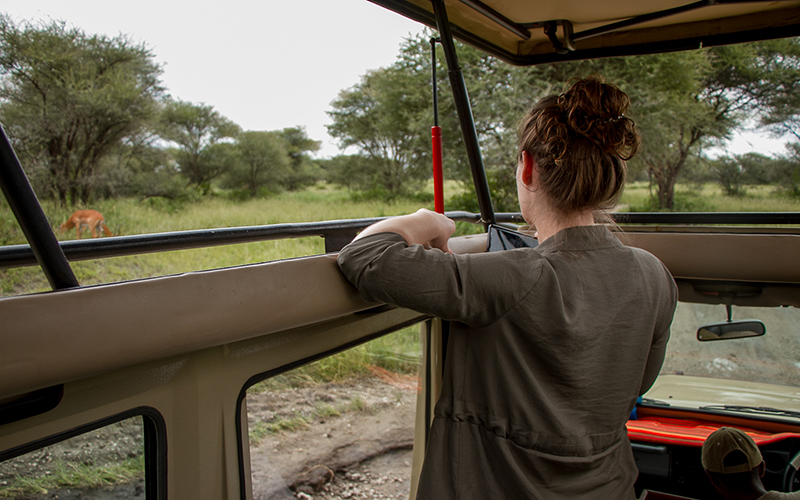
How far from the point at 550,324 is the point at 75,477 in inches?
31.0

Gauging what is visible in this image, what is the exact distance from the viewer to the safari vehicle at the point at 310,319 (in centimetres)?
68

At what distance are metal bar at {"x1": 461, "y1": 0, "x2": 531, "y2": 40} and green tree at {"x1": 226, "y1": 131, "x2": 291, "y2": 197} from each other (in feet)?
43.5

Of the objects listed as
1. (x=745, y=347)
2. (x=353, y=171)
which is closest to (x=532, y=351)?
(x=745, y=347)

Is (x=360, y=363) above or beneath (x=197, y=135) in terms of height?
beneath

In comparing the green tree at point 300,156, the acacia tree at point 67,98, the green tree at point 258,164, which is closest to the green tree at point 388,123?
the green tree at point 300,156

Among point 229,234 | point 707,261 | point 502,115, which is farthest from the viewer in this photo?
point 502,115

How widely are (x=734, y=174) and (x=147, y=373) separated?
15.1 meters

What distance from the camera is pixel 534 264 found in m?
0.91

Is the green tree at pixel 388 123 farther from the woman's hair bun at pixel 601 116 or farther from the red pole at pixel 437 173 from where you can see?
the woman's hair bun at pixel 601 116

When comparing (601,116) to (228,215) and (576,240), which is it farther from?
(228,215)

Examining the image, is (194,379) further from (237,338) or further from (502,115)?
(502,115)

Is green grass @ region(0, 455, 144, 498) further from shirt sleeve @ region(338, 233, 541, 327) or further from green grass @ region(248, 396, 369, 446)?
shirt sleeve @ region(338, 233, 541, 327)

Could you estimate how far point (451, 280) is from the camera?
2.85 ft

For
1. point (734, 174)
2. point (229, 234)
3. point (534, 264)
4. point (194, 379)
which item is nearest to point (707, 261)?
point (534, 264)
